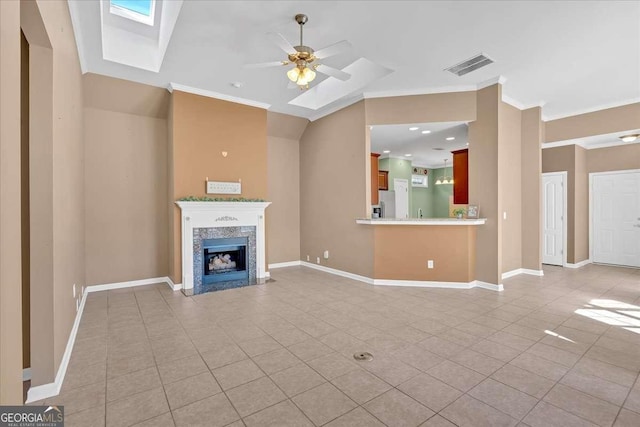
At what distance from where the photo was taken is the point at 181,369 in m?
2.48

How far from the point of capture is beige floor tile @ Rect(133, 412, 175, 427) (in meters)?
1.84

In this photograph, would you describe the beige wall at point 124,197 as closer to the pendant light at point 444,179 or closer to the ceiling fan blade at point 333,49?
the ceiling fan blade at point 333,49

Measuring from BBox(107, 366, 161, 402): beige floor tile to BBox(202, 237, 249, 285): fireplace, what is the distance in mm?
2624

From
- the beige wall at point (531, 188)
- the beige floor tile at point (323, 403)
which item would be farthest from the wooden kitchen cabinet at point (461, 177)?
the beige floor tile at point (323, 403)

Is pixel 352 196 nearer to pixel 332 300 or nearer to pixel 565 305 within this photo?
pixel 332 300

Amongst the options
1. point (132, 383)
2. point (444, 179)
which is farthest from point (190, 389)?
point (444, 179)

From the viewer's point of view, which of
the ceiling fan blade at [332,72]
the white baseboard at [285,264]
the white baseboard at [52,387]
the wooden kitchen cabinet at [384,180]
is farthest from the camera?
the wooden kitchen cabinet at [384,180]

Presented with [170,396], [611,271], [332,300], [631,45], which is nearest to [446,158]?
[611,271]

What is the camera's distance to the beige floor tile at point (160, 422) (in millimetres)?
1836

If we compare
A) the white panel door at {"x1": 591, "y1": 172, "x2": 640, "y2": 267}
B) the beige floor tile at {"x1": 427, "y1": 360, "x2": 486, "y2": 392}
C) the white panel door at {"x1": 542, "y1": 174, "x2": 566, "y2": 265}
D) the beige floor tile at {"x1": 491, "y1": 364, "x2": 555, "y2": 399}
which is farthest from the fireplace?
the white panel door at {"x1": 591, "y1": 172, "x2": 640, "y2": 267}

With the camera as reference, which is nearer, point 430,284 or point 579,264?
point 430,284

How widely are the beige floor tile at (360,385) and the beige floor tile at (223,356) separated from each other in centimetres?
91

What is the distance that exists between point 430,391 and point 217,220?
156 inches

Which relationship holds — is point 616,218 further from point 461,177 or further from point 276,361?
point 276,361
